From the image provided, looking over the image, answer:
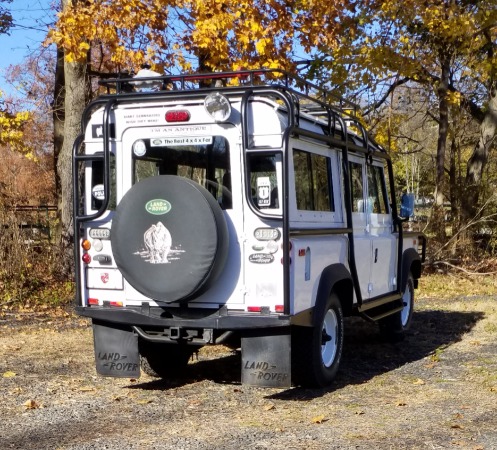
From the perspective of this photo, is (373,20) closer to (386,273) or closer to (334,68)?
(334,68)

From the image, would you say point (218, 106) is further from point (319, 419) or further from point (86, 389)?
point (86, 389)

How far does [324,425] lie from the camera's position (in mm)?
6375

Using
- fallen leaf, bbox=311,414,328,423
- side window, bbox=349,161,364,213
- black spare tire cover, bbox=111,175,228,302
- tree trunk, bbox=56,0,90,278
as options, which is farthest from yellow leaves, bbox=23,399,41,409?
tree trunk, bbox=56,0,90,278

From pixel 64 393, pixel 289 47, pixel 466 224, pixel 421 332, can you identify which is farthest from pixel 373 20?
pixel 64 393

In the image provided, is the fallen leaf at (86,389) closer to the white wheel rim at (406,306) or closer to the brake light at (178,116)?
the brake light at (178,116)

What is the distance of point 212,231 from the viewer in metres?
6.82

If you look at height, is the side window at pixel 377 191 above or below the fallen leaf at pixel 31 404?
above

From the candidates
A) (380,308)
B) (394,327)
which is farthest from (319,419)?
(394,327)

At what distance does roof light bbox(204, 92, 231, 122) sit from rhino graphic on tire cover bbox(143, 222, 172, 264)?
1030 millimetres

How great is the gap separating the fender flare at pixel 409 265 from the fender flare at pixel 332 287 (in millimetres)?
2218

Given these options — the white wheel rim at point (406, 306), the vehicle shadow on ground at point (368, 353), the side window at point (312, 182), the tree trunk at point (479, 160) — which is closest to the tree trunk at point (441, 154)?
the tree trunk at point (479, 160)

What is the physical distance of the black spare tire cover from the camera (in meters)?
6.84

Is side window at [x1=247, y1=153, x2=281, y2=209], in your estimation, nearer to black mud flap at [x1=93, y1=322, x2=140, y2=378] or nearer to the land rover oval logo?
the land rover oval logo

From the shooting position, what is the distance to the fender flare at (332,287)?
747cm
